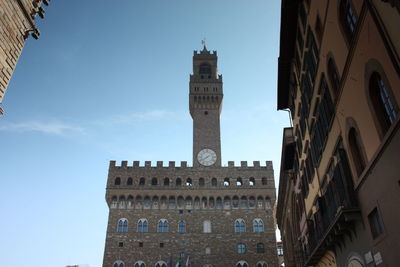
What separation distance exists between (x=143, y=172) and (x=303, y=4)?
99.4ft

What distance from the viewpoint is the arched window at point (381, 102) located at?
7629 mm

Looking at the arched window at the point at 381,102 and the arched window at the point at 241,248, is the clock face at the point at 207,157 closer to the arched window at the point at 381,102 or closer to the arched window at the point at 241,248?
the arched window at the point at 241,248

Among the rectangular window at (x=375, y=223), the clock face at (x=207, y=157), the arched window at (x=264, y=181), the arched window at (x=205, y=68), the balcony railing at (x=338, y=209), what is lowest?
the rectangular window at (x=375, y=223)

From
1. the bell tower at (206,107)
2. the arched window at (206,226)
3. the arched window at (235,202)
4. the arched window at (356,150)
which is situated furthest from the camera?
the bell tower at (206,107)

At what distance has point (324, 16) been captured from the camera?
36.3ft

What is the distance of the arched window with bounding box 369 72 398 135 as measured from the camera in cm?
763

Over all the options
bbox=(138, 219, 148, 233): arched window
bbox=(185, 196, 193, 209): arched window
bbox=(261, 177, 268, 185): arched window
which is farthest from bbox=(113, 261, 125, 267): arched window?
bbox=(261, 177, 268, 185): arched window

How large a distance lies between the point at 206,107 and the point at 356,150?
36.0m

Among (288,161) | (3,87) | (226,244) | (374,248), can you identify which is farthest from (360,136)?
(226,244)

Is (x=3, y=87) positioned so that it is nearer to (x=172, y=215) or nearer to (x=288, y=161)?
(x=288, y=161)

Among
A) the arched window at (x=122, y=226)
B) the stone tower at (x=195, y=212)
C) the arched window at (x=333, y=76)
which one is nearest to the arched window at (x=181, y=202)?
the stone tower at (x=195, y=212)

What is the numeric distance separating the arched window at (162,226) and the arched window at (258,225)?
9.30 m

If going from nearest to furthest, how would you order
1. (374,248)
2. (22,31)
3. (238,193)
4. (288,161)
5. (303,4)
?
1. (374,248)
2. (22,31)
3. (303,4)
4. (288,161)
5. (238,193)

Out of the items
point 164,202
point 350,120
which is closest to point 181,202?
point 164,202
